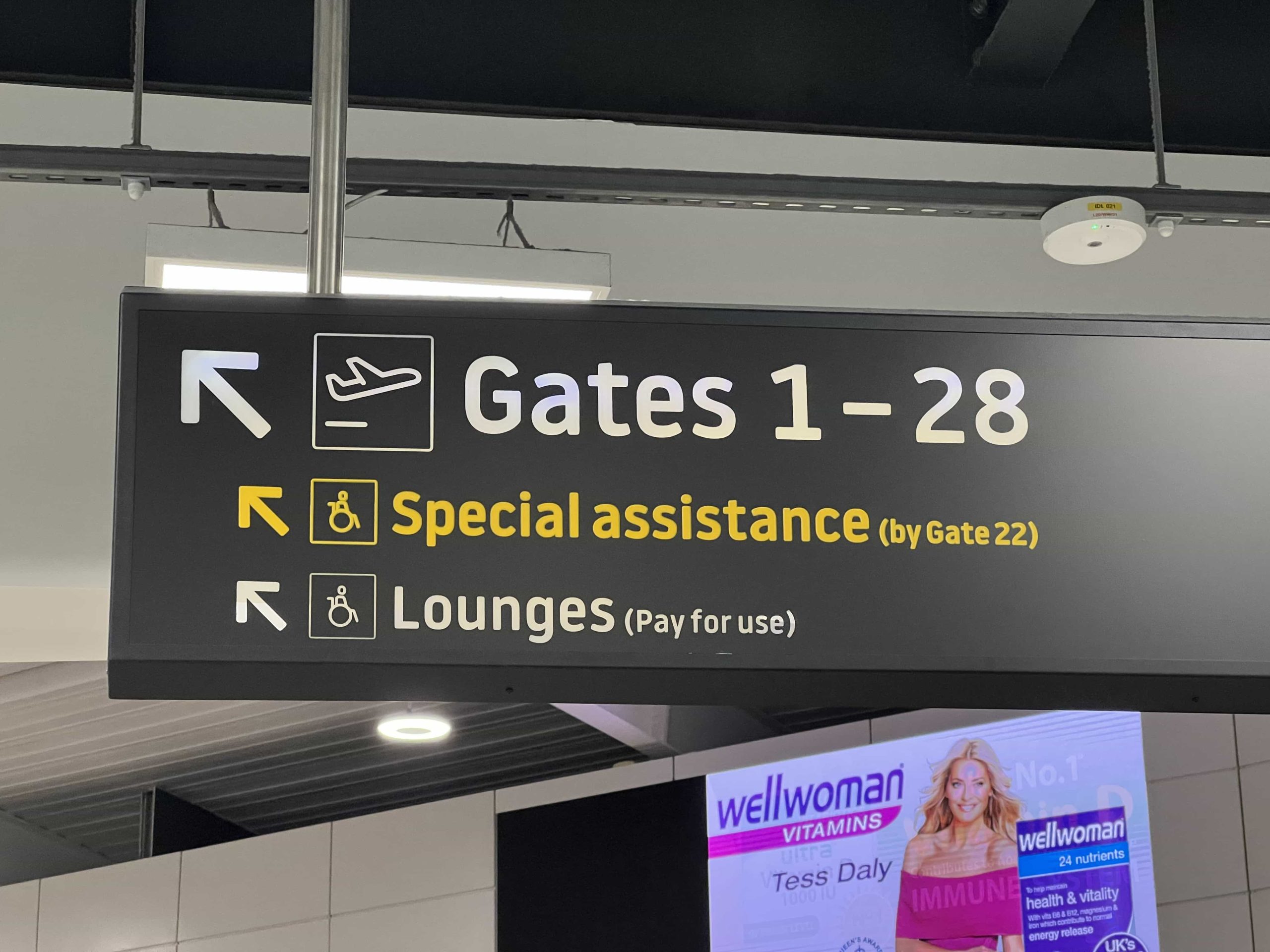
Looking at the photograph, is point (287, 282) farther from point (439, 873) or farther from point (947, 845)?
point (439, 873)

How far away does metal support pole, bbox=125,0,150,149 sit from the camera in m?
2.65

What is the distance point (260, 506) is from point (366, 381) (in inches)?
6.7

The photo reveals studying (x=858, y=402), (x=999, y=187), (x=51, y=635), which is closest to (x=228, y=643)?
(x=858, y=402)

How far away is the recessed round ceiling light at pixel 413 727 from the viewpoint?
668cm

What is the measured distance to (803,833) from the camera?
5.84 meters

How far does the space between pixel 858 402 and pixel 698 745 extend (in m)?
5.28

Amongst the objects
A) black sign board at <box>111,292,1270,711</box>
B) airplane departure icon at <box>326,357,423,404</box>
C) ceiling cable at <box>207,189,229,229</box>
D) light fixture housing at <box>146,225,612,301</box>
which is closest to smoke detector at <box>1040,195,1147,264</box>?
light fixture housing at <box>146,225,612,301</box>

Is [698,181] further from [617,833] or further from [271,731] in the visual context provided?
[271,731]

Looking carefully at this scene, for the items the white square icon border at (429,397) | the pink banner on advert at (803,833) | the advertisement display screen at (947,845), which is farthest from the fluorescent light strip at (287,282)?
the pink banner on advert at (803,833)

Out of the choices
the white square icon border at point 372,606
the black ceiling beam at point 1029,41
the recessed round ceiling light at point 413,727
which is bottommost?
the white square icon border at point 372,606

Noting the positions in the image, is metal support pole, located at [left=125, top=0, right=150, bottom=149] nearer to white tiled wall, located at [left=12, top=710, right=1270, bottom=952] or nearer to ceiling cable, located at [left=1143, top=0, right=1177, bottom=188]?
ceiling cable, located at [left=1143, top=0, right=1177, bottom=188]

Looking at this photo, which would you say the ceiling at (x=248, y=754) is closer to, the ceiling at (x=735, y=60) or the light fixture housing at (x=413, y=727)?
the light fixture housing at (x=413, y=727)

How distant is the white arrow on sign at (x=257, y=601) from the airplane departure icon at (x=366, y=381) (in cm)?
21

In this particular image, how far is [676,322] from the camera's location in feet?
5.90
